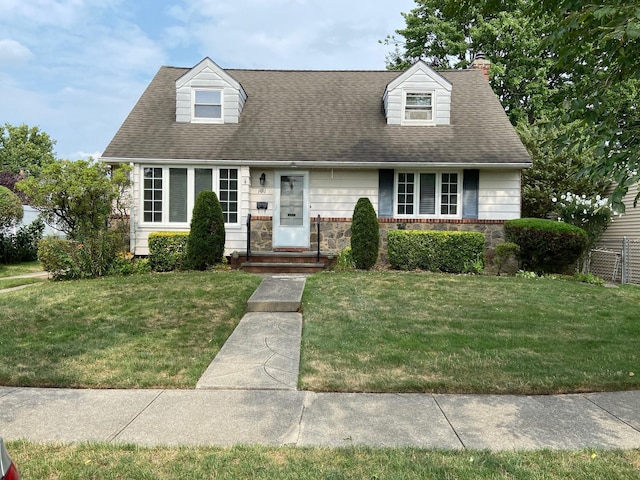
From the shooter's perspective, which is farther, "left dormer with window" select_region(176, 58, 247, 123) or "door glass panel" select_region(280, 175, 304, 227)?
"left dormer with window" select_region(176, 58, 247, 123)

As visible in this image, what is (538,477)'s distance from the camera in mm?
2666

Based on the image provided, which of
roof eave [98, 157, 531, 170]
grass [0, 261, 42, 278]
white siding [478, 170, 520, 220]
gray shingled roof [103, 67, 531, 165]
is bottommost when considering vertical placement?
grass [0, 261, 42, 278]

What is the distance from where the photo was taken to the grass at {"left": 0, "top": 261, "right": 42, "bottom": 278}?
1284 cm

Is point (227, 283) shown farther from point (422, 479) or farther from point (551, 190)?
point (551, 190)

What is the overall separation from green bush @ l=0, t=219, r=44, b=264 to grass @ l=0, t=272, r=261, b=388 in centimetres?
760

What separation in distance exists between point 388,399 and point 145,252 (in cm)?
975

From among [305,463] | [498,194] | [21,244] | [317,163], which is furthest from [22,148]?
[305,463]

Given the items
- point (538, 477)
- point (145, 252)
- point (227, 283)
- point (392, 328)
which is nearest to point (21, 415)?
point (538, 477)

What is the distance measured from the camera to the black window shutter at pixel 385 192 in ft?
40.6

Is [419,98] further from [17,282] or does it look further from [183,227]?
[17,282]

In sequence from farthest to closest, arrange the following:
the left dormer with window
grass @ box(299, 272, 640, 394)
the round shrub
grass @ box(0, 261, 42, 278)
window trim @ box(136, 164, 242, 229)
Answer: the round shrub < the left dormer with window < grass @ box(0, 261, 42, 278) < window trim @ box(136, 164, 242, 229) < grass @ box(299, 272, 640, 394)

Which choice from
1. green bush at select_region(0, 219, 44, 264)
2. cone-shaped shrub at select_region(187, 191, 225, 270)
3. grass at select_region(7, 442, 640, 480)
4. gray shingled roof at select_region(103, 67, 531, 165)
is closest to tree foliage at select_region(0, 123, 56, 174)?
green bush at select_region(0, 219, 44, 264)

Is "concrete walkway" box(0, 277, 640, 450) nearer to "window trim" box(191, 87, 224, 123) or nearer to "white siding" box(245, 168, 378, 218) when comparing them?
"white siding" box(245, 168, 378, 218)

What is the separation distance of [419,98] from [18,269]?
13.9 m
